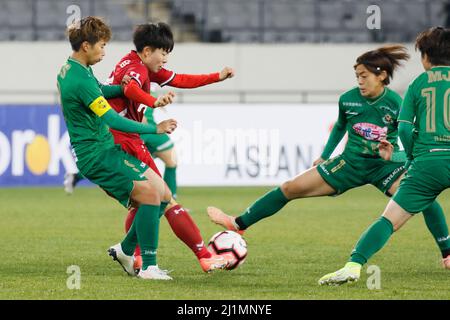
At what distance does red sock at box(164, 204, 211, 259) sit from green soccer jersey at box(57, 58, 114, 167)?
A: 678 mm

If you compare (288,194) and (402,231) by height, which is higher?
(288,194)

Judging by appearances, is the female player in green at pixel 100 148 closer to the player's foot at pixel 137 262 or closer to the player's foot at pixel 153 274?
the player's foot at pixel 153 274

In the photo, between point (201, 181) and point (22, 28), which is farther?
point (22, 28)

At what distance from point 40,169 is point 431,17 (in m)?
10.2

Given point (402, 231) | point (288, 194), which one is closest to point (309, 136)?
point (402, 231)

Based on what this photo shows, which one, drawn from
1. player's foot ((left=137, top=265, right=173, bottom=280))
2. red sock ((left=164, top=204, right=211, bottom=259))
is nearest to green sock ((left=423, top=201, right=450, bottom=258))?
red sock ((left=164, top=204, right=211, bottom=259))

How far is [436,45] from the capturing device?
678 cm

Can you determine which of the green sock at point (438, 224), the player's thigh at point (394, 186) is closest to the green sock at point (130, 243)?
the player's thigh at point (394, 186)

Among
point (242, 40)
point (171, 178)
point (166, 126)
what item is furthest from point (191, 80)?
point (242, 40)

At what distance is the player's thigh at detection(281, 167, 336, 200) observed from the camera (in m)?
8.10

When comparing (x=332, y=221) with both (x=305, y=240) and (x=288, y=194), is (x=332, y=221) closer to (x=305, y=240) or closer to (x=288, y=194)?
(x=305, y=240)

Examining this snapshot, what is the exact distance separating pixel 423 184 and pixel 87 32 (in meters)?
2.44

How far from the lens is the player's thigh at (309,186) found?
810cm

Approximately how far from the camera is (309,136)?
1862cm
